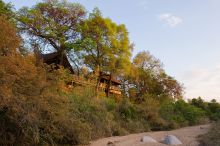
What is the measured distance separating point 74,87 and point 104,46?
15497 mm

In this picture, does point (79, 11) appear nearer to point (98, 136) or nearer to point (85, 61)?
point (85, 61)

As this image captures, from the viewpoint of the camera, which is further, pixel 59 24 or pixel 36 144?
pixel 59 24

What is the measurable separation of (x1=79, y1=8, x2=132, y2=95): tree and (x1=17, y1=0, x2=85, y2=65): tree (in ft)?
4.69

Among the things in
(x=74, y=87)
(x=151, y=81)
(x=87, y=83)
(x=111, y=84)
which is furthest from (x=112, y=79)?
(x=74, y=87)

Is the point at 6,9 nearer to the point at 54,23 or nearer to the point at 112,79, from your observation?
the point at 54,23

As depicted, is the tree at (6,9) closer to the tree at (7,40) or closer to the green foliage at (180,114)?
the green foliage at (180,114)

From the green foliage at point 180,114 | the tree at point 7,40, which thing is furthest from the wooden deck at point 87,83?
the tree at point 7,40

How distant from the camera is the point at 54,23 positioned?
38375mm

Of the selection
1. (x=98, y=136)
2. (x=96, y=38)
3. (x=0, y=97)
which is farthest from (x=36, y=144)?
(x=96, y=38)

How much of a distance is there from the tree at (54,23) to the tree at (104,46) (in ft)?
4.69

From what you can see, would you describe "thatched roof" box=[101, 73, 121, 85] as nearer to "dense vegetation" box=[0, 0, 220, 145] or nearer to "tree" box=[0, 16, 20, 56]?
"dense vegetation" box=[0, 0, 220, 145]

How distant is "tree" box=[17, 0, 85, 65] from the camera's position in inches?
1470

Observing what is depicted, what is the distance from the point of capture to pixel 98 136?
2134cm

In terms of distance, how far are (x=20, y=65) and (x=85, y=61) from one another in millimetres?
26834
